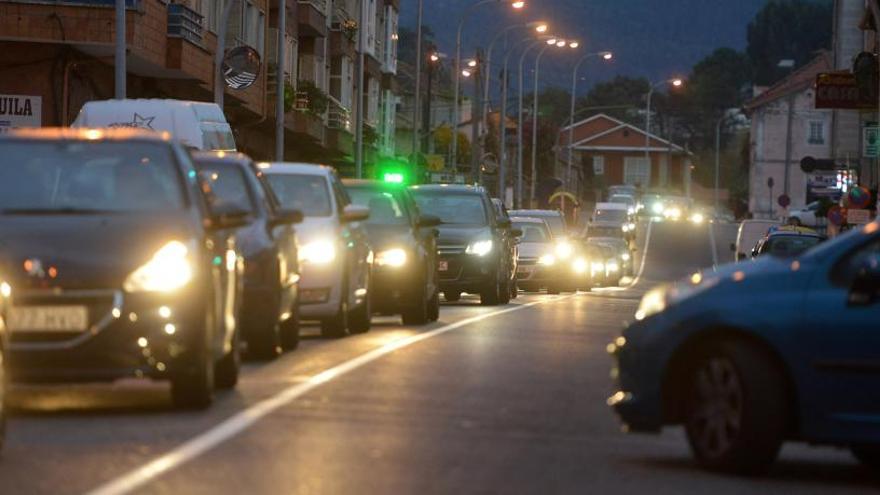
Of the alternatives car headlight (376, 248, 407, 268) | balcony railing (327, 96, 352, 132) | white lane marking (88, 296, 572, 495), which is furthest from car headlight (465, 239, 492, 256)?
balcony railing (327, 96, 352, 132)

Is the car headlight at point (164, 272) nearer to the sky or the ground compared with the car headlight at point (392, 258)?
nearer to the sky

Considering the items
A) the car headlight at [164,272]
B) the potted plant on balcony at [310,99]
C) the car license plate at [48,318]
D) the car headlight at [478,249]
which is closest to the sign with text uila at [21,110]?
the car headlight at [478,249]

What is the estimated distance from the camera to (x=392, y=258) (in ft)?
77.7

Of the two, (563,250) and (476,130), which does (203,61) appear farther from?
(476,130)

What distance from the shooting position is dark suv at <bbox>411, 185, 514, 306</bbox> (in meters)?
30.8

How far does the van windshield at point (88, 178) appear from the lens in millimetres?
13375

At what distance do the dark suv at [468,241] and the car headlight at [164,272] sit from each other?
1734 centimetres

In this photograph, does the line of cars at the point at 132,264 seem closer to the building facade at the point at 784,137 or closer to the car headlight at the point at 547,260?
the car headlight at the point at 547,260

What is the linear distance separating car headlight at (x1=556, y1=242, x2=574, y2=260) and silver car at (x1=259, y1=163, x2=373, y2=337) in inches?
958

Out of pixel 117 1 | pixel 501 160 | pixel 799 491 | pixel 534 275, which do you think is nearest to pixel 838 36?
pixel 501 160

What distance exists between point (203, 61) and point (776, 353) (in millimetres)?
34244

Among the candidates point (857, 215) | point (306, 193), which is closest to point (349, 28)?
point (857, 215)

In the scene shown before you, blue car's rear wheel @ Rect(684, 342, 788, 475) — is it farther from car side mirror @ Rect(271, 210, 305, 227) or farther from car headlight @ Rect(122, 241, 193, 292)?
car side mirror @ Rect(271, 210, 305, 227)

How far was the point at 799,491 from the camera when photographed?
10234mm
